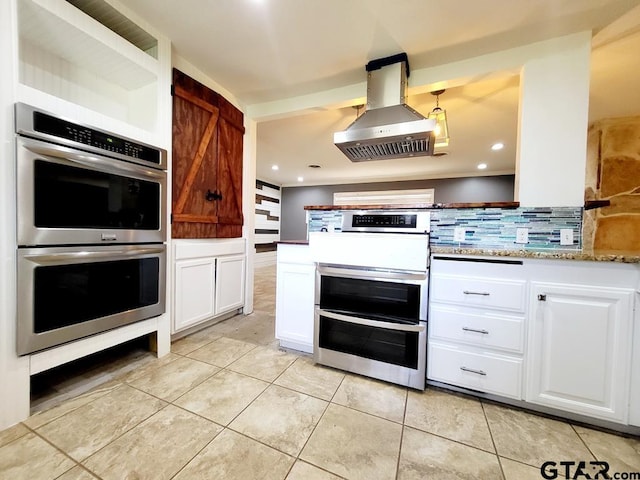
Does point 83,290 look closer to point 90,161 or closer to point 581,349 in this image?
point 90,161

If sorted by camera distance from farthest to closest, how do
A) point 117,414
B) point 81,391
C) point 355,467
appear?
point 81,391
point 117,414
point 355,467

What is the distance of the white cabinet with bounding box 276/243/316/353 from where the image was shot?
1926mm

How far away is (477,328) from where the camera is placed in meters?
1.45

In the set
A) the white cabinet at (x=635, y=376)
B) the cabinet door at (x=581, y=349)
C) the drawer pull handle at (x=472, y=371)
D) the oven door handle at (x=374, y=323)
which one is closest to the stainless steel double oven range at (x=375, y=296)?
the oven door handle at (x=374, y=323)

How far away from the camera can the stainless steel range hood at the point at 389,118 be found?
2.01 meters

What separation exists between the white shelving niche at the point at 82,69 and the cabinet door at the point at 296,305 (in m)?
1.42

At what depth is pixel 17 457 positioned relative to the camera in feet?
3.41

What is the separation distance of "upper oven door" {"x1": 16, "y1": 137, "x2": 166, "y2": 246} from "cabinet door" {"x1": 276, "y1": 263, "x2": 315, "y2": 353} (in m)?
0.98

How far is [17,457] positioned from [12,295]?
688mm

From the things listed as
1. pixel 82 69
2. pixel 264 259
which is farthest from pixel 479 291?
pixel 264 259

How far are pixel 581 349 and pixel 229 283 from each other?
2660 millimetres

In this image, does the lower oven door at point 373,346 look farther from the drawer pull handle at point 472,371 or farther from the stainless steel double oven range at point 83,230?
the stainless steel double oven range at point 83,230

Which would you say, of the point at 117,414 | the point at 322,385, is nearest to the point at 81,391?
the point at 117,414

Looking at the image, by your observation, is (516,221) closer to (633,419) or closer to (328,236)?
(633,419)
